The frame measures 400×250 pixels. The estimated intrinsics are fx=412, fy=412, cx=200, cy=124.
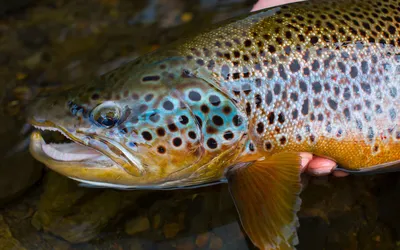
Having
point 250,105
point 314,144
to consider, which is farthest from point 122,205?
point 314,144

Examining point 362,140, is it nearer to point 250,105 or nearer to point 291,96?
point 291,96

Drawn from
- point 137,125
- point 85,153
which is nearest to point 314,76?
point 137,125

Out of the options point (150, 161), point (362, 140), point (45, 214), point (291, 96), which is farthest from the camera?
point (45, 214)

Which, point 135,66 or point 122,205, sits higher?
point 135,66

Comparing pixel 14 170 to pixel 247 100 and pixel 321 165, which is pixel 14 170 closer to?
pixel 247 100

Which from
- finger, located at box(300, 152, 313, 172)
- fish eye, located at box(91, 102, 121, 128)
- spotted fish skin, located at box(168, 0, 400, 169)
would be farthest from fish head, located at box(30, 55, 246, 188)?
finger, located at box(300, 152, 313, 172)

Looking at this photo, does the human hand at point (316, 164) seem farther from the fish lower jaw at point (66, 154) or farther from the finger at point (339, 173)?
the fish lower jaw at point (66, 154)

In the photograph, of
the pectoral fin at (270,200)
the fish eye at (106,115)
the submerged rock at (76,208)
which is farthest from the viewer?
the submerged rock at (76,208)

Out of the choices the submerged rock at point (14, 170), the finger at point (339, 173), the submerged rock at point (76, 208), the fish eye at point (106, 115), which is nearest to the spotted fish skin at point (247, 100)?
the fish eye at point (106, 115)
